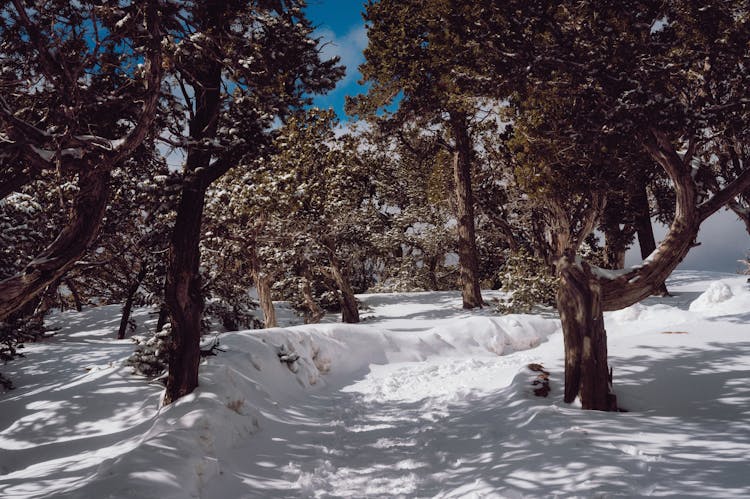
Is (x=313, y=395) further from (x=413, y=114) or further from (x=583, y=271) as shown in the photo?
(x=413, y=114)

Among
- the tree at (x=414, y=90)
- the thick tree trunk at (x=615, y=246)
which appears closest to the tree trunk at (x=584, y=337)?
the tree at (x=414, y=90)

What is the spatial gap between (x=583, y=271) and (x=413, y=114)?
1326 centimetres

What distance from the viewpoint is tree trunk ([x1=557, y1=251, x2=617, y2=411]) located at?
5751 mm

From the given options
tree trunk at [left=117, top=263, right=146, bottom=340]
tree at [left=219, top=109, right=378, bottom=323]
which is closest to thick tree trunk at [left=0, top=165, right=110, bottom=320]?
tree at [left=219, top=109, right=378, bottom=323]

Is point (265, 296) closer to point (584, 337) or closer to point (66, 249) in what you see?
point (66, 249)

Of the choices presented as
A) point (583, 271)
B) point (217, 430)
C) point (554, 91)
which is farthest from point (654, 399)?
point (217, 430)

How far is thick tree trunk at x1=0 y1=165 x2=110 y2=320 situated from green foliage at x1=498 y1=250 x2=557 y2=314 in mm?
14296

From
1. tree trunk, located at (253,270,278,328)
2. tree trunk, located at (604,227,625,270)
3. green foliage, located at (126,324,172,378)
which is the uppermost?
tree trunk, located at (604,227,625,270)

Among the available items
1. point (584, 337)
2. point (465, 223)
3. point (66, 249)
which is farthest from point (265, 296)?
point (584, 337)

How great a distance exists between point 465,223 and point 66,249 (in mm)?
15882

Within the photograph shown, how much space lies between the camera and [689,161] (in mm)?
6297

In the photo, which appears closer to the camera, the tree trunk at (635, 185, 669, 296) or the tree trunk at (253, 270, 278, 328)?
the tree trunk at (253, 270, 278, 328)

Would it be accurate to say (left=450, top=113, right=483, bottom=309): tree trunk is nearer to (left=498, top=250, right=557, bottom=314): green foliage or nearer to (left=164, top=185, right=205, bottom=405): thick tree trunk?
(left=498, top=250, right=557, bottom=314): green foliage

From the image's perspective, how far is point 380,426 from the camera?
6754mm
